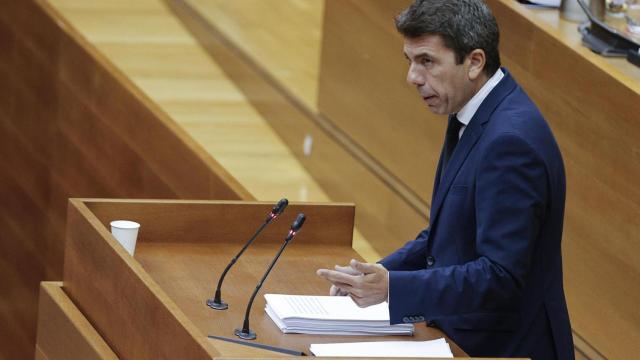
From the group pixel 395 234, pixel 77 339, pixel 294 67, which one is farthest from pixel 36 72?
pixel 77 339

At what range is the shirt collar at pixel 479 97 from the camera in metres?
1.66

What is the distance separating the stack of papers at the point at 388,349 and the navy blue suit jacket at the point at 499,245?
33 mm

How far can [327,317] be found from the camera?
1.66 metres

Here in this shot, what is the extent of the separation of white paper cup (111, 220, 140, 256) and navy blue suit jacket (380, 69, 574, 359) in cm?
46

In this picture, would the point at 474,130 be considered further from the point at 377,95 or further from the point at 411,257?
the point at 377,95

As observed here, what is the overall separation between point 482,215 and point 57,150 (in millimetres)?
3018

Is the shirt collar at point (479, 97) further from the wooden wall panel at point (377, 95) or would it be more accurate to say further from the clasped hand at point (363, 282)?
the wooden wall panel at point (377, 95)

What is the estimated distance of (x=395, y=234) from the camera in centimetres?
308

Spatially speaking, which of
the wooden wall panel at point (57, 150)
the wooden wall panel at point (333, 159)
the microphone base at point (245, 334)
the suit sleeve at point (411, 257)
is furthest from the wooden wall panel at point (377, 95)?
the microphone base at point (245, 334)

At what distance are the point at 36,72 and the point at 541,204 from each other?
3.09 meters

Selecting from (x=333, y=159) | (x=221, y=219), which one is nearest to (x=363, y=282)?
(x=221, y=219)

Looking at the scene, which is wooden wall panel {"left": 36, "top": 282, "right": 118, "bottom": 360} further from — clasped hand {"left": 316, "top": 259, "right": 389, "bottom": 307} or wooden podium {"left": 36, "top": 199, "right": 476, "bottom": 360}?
clasped hand {"left": 316, "top": 259, "right": 389, "bottom": 307}

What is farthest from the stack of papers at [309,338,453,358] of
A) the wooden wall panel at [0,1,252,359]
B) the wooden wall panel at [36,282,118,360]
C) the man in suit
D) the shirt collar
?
the wooden wall panel at [0,1,252,359]

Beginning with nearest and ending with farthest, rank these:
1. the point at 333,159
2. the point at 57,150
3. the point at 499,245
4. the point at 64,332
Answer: the point at 499,245 < the point at 64,332 < the point at 333,159 < the point at 57,150
